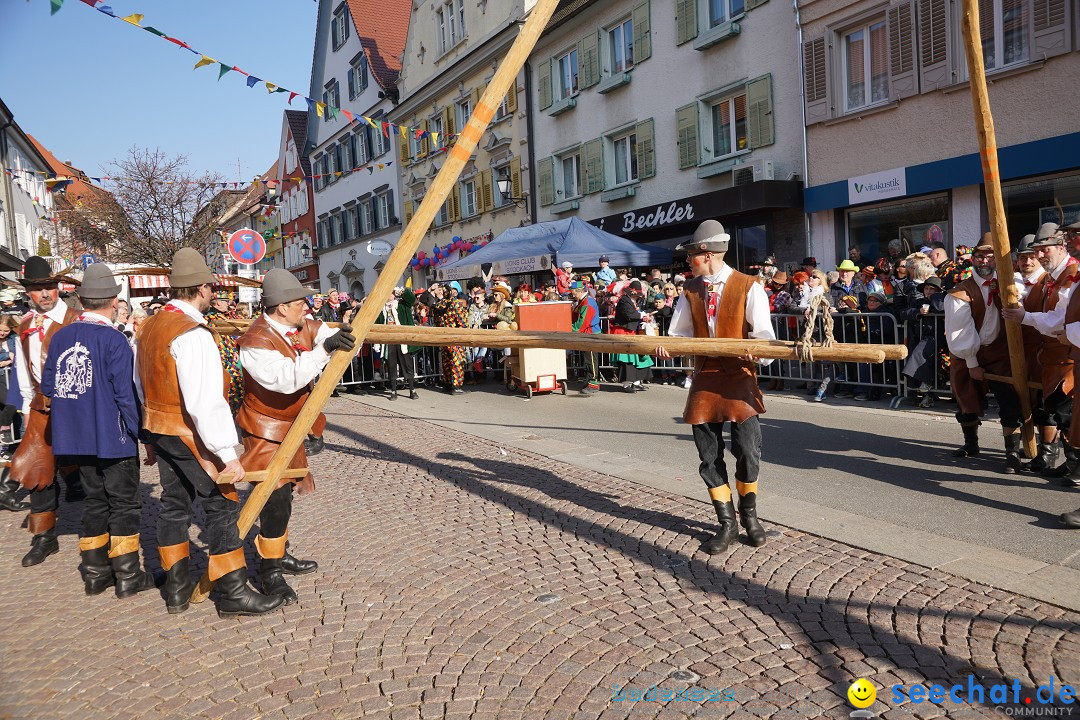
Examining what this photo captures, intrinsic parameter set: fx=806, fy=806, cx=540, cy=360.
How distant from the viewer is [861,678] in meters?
3.18

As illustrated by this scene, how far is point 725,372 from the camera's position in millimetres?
4875

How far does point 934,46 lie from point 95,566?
14.2 metres

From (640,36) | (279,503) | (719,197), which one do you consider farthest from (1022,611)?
(640,36)

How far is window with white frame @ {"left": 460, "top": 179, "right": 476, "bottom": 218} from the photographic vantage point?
28.8 meters

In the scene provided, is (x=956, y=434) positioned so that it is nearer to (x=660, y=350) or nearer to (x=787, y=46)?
(x=660, y=350)

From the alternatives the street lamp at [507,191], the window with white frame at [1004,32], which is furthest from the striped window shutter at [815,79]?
the street lamp at [507,191]

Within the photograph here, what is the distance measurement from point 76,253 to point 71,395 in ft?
107

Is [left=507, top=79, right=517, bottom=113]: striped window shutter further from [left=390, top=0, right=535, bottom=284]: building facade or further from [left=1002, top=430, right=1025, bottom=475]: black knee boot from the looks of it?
[left=1002, top=430, right=1025, bottom=475]: black knee boot

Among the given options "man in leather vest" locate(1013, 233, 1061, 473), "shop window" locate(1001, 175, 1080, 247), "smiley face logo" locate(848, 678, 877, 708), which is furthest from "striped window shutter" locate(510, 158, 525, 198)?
"smiley face logo" locate(848, 678, 877, 708)

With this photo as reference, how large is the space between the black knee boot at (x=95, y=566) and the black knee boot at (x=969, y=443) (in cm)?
648

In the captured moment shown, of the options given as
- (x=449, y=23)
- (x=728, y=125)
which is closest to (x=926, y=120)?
(x=728, y=125)

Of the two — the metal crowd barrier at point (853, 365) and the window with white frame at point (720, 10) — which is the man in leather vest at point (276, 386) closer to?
the metal crowd barrier at point (853, 365)

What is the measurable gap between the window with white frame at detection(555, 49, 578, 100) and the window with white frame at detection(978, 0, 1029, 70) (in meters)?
11.8

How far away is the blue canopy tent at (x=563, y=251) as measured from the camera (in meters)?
15.6
